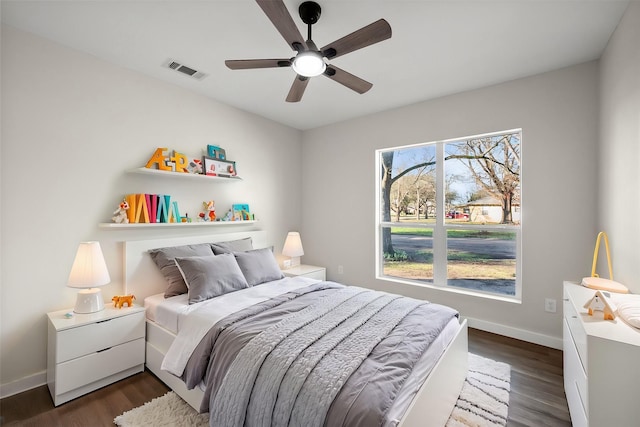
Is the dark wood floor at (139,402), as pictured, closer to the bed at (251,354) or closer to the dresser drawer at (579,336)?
the bed at (251,354)

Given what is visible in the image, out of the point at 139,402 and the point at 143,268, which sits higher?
the point at 143,268

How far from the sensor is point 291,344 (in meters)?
1.58

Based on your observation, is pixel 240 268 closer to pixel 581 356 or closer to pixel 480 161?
pixel 581 356

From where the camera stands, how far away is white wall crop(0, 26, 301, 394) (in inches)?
82.0

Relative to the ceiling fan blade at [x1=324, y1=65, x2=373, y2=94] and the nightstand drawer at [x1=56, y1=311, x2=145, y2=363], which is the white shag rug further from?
the ceiling fan blade at [x1=324, y1=65, x2=373, y2=94]

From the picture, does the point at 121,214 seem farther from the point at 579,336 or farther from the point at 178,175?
the point at 579,336

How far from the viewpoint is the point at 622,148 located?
195cm

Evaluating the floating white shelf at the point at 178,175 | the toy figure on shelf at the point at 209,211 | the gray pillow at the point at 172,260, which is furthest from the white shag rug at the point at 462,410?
the floating white shelf at the point at 178,175

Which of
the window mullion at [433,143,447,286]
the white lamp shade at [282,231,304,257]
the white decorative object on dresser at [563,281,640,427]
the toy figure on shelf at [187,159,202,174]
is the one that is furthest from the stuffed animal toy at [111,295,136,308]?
the window mullion at [433,143,447,286]

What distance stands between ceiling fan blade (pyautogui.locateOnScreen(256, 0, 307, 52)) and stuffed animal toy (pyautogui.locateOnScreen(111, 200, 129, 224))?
1996mm

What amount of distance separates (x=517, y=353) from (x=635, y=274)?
1270 mm

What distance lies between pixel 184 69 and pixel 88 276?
6.30 feet

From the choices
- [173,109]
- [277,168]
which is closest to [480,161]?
[277,168]

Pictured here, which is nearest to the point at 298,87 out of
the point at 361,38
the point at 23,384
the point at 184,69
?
the point at 361,38
